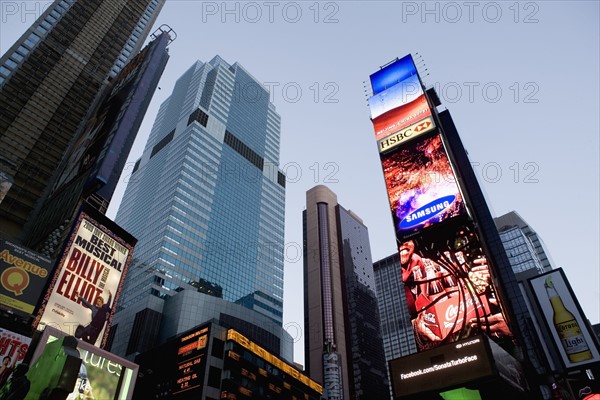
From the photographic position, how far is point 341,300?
153000 millimetres

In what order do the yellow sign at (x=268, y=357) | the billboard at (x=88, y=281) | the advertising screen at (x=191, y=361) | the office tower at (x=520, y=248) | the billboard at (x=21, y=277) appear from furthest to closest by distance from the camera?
the office tower at (x=520, y=248), the yellow sign at (x=268, y=357), the advertising screen at (x=191, y=361), the billboard at (x=88, y=281), the billboard at (x=21, y=277)

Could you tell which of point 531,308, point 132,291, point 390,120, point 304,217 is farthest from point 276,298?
point 390,120

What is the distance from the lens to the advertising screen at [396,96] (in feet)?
134

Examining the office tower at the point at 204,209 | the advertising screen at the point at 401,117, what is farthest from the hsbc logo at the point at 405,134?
the office tower at the point at 204,209

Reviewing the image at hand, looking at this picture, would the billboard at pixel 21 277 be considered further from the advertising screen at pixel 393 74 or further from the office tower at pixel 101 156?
the advertising screen at pixel 393 74

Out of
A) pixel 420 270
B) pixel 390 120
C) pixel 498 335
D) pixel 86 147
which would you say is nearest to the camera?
pixel 498 335

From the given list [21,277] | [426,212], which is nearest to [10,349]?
[21,277]

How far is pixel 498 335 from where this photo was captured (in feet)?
79.7

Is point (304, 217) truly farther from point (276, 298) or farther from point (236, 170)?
point (276, 298)

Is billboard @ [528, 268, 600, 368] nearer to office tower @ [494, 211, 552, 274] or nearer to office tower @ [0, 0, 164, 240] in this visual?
office tower @ [0, 0, 164, 240]

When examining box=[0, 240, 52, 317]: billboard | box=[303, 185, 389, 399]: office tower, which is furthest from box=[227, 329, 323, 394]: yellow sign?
box=[0, 240, 52, 317]: billboard

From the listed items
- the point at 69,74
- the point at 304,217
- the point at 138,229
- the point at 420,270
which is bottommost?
the point at 420,270

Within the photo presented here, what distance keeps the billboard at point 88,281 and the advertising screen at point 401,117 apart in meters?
25.7

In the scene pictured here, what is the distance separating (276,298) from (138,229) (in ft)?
142
